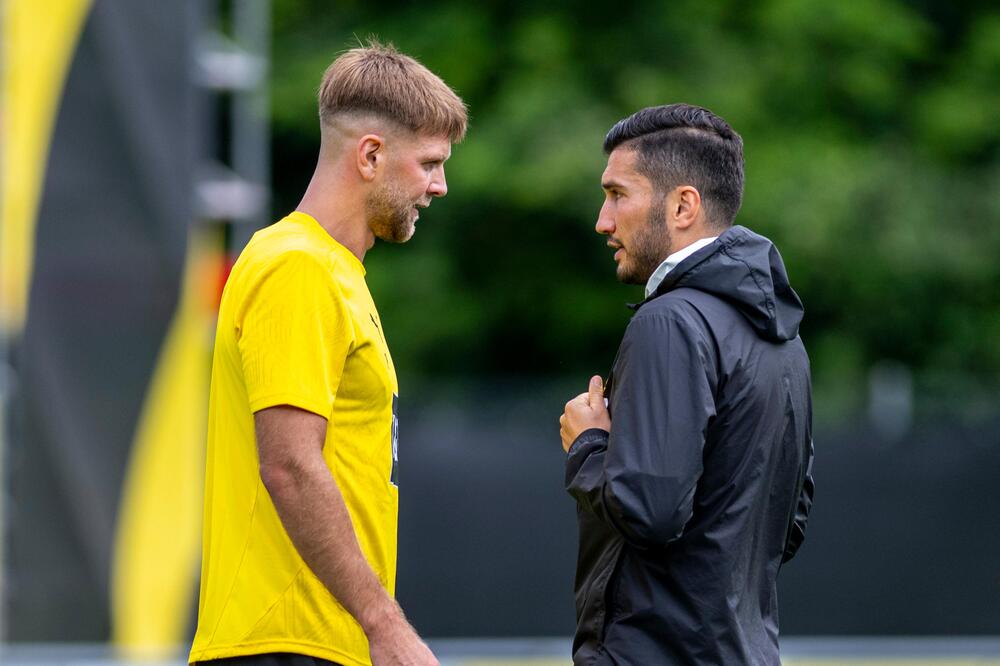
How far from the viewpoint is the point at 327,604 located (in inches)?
118

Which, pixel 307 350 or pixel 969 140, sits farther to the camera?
pixel 969 140

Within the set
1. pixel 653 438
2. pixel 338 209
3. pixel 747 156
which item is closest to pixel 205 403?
pixel 338 209

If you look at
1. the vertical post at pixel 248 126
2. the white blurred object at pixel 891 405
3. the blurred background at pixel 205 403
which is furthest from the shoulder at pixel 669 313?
the white blurred object at pixel 891 405

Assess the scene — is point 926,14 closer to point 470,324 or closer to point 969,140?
point 969,140

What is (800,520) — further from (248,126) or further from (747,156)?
(747,156)

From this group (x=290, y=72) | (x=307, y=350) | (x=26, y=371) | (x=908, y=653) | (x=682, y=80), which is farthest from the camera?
(x=290, y=72)

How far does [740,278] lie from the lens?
3207 mm

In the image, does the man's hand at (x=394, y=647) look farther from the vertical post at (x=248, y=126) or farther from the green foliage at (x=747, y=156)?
the green foliage at (x=747, y=156)

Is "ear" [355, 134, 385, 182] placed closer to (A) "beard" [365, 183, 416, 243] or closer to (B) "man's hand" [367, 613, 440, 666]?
(A) "beard" [365, 183, 416, 243]

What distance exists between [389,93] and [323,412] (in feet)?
2.39

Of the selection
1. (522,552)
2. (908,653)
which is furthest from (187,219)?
(908,653)

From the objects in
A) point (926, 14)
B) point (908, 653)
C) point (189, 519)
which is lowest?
point (908, 653)

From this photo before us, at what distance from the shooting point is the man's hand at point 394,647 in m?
2.88

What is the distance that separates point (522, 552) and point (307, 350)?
7343mm
